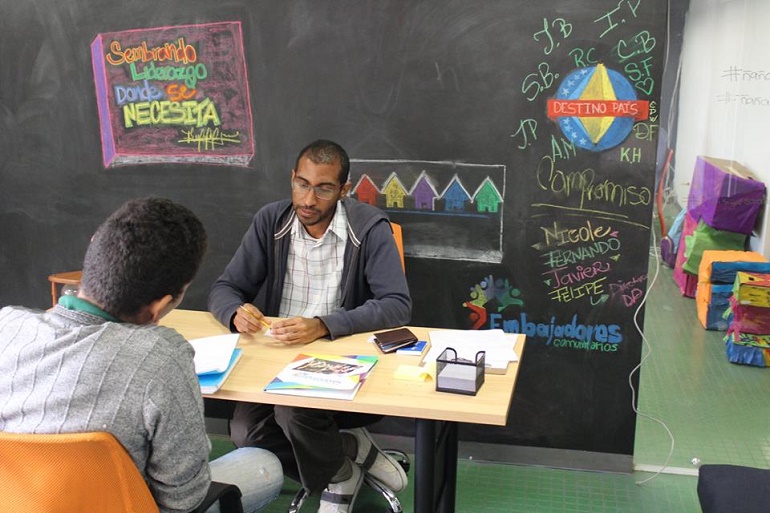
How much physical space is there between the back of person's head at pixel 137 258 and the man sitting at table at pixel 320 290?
3.01 ft

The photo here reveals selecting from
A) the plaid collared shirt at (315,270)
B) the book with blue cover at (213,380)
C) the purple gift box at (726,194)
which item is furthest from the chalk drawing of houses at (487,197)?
the book with blue cover at (213,380)

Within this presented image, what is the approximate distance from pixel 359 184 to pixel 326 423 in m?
1.11

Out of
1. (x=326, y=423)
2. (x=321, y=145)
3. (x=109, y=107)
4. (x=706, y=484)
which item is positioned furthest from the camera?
(x=109, y=107)

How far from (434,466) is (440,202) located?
1.28m

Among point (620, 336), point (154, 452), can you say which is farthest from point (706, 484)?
point (154, 452)

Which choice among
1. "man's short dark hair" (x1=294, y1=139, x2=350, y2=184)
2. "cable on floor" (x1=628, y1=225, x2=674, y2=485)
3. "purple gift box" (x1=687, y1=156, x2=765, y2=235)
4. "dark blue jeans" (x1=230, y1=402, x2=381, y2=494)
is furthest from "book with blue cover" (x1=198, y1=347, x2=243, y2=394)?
"purple gift box" (x1=687, y1=156, x2=765, y2=235)

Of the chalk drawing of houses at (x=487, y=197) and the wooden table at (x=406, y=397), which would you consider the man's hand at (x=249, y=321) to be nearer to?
the wooden table at (x=406, y=397)

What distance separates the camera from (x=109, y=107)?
136 inches

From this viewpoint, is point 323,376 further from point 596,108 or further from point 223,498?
point 596,108

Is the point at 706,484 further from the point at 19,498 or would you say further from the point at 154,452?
the point at 19,498

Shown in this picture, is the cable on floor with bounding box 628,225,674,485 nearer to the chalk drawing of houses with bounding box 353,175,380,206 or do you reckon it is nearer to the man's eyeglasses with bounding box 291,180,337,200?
the chalk drawing of houses with bounding box 353,175,380,206

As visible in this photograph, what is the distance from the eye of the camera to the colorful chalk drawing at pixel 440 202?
10.2 ft

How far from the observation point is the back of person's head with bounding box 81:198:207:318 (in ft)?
5.00

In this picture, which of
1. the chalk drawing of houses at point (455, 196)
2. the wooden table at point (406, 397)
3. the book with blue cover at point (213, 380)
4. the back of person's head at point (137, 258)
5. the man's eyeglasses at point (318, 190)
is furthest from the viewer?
the chalk drawing of houses at point (455, 196)
